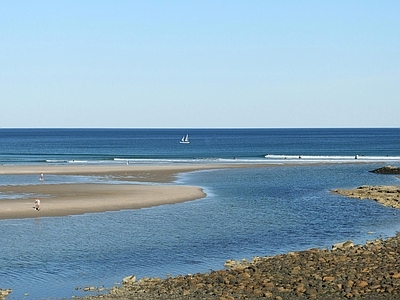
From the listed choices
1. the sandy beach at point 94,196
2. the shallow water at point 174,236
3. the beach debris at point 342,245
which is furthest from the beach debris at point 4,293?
the sandy beach at point 94,196

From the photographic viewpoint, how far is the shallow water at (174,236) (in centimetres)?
2316

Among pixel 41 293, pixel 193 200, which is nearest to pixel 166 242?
pixel 41 293

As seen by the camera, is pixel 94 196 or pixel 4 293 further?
pixel 94 196

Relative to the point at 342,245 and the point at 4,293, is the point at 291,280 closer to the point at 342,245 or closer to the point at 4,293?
the point at 342,245

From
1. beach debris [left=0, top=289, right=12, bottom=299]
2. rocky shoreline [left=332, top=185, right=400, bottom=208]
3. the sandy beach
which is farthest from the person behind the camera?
rocky shoreline [left=332, top=185, right=400, bottom=208]

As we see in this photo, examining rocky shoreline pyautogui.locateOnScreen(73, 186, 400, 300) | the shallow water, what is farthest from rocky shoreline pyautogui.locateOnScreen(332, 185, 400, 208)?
rocky shoreline pyautogui.locateOnScreen(73, 186, 400, 300)

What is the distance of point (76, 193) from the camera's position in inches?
1853

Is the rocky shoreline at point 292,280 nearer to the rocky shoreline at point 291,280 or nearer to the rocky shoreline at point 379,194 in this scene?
the rocky shoreline at point 291,280

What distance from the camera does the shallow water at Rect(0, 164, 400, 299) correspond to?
23156 millimetres

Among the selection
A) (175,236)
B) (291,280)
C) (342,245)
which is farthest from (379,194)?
(291,280)

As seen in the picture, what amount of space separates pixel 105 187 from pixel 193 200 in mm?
10534

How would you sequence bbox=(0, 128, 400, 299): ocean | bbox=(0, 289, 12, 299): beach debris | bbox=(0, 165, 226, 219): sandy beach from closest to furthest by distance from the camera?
1. bbox=(0, 289, 12, 299): beach debris
2. bbox=(0, 128, 400, 299): ocean
3. bbox=(0, 165, 226, 219): sandy beach

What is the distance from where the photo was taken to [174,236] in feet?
98.7

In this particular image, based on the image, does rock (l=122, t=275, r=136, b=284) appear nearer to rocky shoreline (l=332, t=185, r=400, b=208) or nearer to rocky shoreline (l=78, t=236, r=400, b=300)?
rocky shoreline (l=78, t=236, r=400, b=300)
